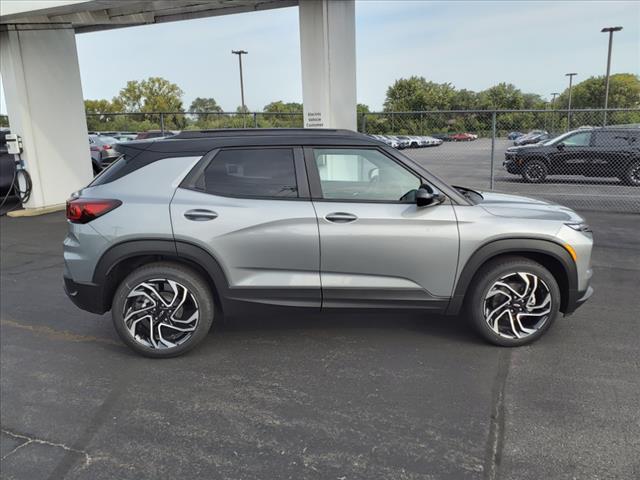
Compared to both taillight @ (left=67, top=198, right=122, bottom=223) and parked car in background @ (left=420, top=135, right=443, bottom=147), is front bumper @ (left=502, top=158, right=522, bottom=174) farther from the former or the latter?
taillight @ (left=67, top=198, right=122, bottom=223)

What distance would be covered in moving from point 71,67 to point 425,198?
34.5 feet

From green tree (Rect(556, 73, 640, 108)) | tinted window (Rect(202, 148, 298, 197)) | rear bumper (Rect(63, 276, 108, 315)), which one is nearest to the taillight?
rear bumper (Rect(63, 276, 108, 315))

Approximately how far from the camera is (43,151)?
11180mm

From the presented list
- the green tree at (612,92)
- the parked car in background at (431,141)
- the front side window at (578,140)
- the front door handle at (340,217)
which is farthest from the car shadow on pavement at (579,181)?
the green tree at (612,92)

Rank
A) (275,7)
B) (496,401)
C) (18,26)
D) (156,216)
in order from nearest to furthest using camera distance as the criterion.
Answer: (496,401) → (156,216) → (275,7) → (18,26)

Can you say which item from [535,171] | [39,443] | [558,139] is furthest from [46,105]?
[558,139]

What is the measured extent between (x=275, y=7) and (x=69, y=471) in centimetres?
862

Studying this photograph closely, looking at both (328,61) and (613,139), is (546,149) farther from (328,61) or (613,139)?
(328,61)

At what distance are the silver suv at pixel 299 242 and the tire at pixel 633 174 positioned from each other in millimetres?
10178

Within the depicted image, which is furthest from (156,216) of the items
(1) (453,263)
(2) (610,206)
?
(2) (610,206)

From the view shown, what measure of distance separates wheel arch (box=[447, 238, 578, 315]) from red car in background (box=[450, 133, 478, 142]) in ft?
30.8

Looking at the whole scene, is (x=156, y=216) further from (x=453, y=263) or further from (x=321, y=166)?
(x=453, y=263)

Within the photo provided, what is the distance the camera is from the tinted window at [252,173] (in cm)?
389

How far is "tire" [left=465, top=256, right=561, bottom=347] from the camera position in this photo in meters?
3.90
